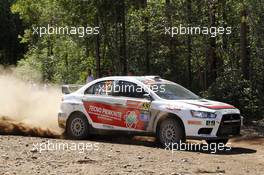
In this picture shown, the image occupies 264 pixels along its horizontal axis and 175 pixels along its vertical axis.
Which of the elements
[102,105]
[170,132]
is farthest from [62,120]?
[170,132]

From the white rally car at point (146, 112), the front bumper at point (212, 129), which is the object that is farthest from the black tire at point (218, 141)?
the front bumper at point (212, 129)

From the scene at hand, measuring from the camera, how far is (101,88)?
1352 centimetres

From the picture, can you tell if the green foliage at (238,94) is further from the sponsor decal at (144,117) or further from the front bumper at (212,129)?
the sponsor decal at (144,117)

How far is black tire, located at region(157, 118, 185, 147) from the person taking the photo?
1197 centimetres

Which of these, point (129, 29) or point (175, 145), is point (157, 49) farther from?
point (175, 145)

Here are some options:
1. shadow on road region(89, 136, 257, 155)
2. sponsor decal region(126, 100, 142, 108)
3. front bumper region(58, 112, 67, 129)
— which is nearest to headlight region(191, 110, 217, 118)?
shadow on road region(89, 136, 257, 155)

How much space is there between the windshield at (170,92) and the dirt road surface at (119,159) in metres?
1.23

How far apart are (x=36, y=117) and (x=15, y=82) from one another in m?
9.23

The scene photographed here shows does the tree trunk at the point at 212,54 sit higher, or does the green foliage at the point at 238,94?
the tree trunk at the point at 212,54

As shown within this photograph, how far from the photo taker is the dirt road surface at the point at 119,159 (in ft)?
29.8

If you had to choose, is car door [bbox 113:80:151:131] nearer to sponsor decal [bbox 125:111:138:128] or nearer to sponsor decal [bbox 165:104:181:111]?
sponsor decal [bbox 125:111:138:128]

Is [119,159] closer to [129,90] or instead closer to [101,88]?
[129,90]

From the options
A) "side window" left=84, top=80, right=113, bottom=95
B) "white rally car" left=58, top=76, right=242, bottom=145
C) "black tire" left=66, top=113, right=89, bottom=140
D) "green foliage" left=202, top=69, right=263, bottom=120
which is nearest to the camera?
"white rally car" left=58, top=76, right=242, bottom=145

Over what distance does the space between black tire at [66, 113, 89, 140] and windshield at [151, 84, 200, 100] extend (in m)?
2.08
